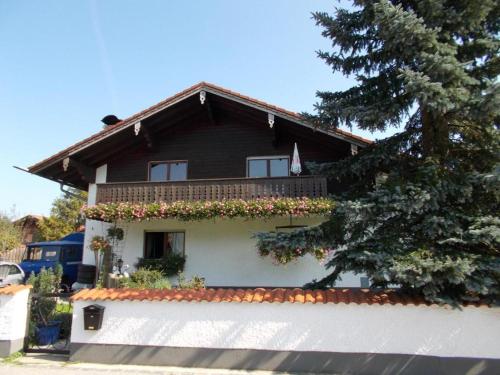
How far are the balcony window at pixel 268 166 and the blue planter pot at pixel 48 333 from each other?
8.34 metres

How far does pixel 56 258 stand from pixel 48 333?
11.5 m

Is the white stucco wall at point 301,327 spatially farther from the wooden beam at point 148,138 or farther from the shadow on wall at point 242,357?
the wooden beam at point 148,138

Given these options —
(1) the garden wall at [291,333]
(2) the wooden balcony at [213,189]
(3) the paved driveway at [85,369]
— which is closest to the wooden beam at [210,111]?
(2) the wooden balcony at [213,189]

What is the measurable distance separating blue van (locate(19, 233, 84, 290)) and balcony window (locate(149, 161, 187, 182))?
668 centimetres

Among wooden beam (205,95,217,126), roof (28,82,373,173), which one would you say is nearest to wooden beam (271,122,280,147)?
roof (28,82,373,173)

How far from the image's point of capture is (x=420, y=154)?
7719 mm

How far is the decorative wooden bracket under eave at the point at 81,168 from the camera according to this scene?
546 inches

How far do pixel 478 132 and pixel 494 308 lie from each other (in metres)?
3.25

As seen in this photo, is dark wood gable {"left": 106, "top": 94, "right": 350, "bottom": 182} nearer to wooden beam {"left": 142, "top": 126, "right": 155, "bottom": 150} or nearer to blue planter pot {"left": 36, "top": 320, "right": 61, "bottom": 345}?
wooden beam {"left": 142, "top": 126, "right": 155, "bottom": 150}

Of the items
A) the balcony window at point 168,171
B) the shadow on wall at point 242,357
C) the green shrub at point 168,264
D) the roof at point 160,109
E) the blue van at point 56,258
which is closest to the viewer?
the shadow on wall at point 242,357

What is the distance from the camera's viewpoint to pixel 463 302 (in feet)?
19.2

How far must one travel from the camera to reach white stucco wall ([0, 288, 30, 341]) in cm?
688

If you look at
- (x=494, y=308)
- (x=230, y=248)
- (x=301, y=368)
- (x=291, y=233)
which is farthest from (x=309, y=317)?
(x=230, y=248)

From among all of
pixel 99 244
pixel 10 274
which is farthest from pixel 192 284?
pixel 10 274
